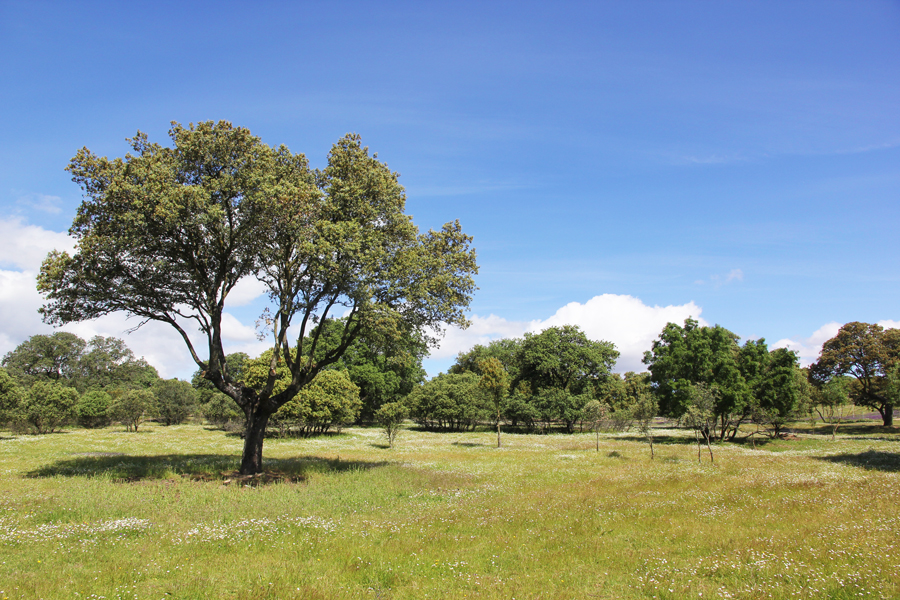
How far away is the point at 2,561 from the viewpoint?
936 centimetres

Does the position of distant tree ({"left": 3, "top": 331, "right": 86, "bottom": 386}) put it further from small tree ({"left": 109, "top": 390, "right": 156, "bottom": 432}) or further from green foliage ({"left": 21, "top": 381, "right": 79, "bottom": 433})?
green foliage ({"left": 21, "top": 381, "right": 79, "bottom": 433})

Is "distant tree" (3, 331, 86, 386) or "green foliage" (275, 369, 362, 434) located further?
"distant tree" (3, 331, 86, 386)

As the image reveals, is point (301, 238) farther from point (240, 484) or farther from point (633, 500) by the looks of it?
point (633, 500)

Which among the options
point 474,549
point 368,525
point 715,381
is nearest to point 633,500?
point 474,549

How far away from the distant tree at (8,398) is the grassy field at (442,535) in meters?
32.2

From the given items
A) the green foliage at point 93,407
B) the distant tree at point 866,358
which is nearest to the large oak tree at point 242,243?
the green foliage at point 93,407

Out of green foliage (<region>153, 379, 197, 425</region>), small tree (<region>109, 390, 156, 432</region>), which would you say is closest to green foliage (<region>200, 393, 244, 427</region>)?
small tree (<region>109, 390, 156, 432</region>)

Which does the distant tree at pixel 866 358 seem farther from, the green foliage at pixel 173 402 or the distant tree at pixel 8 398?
the green foliage at pixel 173 402

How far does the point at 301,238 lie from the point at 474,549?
577 inches

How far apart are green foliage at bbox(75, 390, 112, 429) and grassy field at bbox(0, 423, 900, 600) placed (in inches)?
1980

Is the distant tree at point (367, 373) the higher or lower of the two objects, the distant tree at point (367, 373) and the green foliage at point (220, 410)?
the higher

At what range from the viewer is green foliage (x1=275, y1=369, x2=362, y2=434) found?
49706mm

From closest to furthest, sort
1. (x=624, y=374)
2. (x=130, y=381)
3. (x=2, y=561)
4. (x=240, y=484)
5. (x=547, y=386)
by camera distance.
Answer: (x=2, y=561), (x=240, y=484), (x=547, y=386), (x=130, y=381), (x=624, y=374)

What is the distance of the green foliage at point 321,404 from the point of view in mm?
49706
